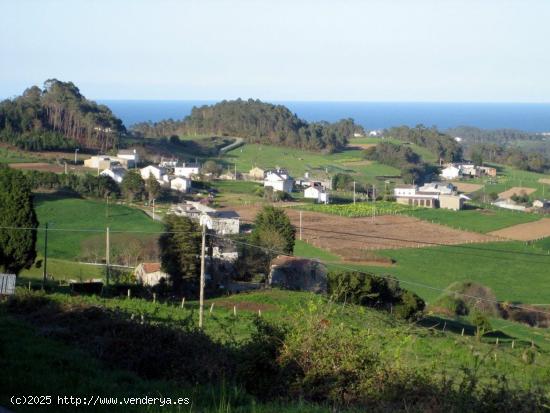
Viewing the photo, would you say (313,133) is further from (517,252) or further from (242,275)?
(242,275)

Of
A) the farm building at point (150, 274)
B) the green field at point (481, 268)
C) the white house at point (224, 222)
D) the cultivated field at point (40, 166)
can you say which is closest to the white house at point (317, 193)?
the green field at point (481, 268)

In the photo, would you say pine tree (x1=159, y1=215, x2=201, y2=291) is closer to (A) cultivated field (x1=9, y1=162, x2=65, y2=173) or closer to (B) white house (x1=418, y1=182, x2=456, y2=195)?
(A) cultivated field (x1=9, y1=162, x2=65, y2=173)

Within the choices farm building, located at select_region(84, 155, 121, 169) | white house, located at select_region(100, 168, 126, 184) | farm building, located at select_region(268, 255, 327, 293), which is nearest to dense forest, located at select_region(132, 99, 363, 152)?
farm building, located at select_region(84, 155, 121, 169)

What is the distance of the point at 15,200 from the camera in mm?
20422

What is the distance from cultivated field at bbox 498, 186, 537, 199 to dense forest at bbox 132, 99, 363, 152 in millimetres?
21176

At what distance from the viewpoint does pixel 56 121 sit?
64.1m

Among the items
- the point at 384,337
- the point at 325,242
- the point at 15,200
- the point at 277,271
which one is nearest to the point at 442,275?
the point at 325,242

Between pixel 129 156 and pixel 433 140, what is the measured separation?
145 ft

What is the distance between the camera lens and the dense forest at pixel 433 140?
89000 millimetres

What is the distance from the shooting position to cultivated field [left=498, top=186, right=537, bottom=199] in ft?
212

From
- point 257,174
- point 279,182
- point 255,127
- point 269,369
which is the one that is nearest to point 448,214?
point 279,182

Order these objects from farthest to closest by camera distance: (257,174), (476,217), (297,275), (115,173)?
(257,174)
(476,217)
(115,173)
(297,275)

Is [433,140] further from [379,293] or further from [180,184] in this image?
[379,293]

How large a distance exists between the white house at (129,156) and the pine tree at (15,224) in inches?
1493
